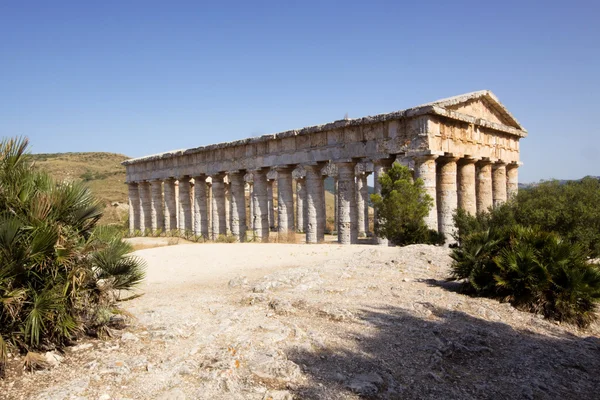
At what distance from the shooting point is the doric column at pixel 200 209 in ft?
89.3

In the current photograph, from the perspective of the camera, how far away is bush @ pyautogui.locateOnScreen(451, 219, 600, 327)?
305 inches

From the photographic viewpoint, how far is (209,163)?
26.6 metres

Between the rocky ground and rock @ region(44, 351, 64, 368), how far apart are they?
0.06ft

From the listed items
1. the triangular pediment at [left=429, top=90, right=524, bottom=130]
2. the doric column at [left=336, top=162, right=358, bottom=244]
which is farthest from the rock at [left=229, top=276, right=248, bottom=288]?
the triangular pediment at [left=429, top=90, right=524, bottom=130]

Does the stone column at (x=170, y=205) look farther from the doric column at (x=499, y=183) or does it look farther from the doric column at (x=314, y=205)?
the doric column at (x=499, y=183)

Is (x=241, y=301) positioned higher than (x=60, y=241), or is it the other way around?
(x=60, y=241)

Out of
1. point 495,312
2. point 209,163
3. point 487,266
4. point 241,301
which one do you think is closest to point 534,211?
point 487,266

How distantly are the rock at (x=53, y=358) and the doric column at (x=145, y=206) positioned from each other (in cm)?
2785

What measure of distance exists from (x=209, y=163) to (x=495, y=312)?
2095 centimetres

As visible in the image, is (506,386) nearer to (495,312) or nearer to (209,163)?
(495,312)

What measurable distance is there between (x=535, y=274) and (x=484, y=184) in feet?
46.5

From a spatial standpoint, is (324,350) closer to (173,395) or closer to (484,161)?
(173,395)

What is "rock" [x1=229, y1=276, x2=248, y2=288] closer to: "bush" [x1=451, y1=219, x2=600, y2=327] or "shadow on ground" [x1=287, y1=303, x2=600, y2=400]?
"shadow on ground" [x1=287, y1=303, x2=600, y2=400]

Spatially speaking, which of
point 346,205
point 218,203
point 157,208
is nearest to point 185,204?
point 157,208
